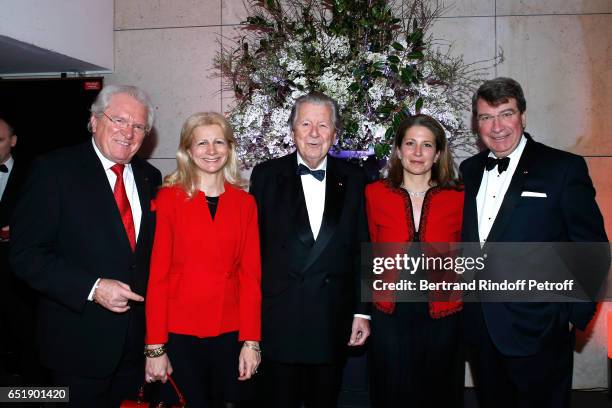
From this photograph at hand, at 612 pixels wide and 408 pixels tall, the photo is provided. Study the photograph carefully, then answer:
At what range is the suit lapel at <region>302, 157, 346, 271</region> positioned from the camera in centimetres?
251

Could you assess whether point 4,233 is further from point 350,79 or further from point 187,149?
point 350,79

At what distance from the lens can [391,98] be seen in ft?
11.8

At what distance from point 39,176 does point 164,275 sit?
0.74m

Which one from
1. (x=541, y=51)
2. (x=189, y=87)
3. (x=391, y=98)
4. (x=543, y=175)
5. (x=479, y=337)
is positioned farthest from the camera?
(x=189, y=87)

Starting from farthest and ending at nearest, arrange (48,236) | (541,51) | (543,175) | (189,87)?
(189,87)
(541,51)
(543,175)
(48,236)

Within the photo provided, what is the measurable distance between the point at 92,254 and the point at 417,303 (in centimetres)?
170

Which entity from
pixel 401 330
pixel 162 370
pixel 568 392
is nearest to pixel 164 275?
pixel 162 370

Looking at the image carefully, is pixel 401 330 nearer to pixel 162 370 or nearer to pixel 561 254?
pixel 561 254

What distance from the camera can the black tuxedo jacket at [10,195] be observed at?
4133mm

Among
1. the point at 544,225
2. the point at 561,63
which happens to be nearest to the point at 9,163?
the point at 544,225

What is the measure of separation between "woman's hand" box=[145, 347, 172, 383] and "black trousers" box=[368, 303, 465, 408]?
115 cm

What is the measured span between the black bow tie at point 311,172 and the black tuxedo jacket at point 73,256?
0.96m

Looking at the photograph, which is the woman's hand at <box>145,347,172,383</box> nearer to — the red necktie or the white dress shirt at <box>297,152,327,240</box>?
the red necktie

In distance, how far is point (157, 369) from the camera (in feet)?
7.20
